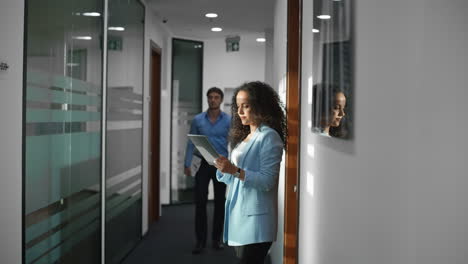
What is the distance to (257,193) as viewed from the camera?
233cm

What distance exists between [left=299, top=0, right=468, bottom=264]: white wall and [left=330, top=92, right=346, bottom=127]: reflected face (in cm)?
7

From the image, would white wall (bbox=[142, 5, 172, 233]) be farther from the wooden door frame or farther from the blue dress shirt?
the blue dress shirt

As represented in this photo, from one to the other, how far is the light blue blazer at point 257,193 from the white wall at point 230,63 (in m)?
5.69

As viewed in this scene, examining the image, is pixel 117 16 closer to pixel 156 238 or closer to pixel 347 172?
pixel 156 238

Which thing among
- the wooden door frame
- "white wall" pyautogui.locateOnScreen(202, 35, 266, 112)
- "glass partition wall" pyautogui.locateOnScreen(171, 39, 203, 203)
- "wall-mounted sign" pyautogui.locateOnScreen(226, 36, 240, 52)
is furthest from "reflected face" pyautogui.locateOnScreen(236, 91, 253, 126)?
"wall-mounted sign" pyautogui.locateOnScreen(226, 36, 240, 52)

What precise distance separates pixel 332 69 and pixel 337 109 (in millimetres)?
150

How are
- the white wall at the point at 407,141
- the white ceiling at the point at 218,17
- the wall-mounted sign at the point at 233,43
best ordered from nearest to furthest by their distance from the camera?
the white wall at the point at 407,141
the white ceiling at the point at 218,17
the wall-mounted sign at the point at 233,43

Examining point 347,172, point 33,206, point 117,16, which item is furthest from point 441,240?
point 117,16

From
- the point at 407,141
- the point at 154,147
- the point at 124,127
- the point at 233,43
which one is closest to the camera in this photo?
the point at 407,141

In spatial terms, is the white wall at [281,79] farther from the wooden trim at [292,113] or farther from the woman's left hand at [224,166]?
the woman's left hand at [224,166]

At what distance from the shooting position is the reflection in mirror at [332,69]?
48.3 inches

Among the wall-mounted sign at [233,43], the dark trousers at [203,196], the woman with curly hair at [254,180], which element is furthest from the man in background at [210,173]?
the wall-mounted sign at [233,43]

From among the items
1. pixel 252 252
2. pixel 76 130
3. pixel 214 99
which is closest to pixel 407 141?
pixel 252 252

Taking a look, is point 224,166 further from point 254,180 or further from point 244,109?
point 244,109
